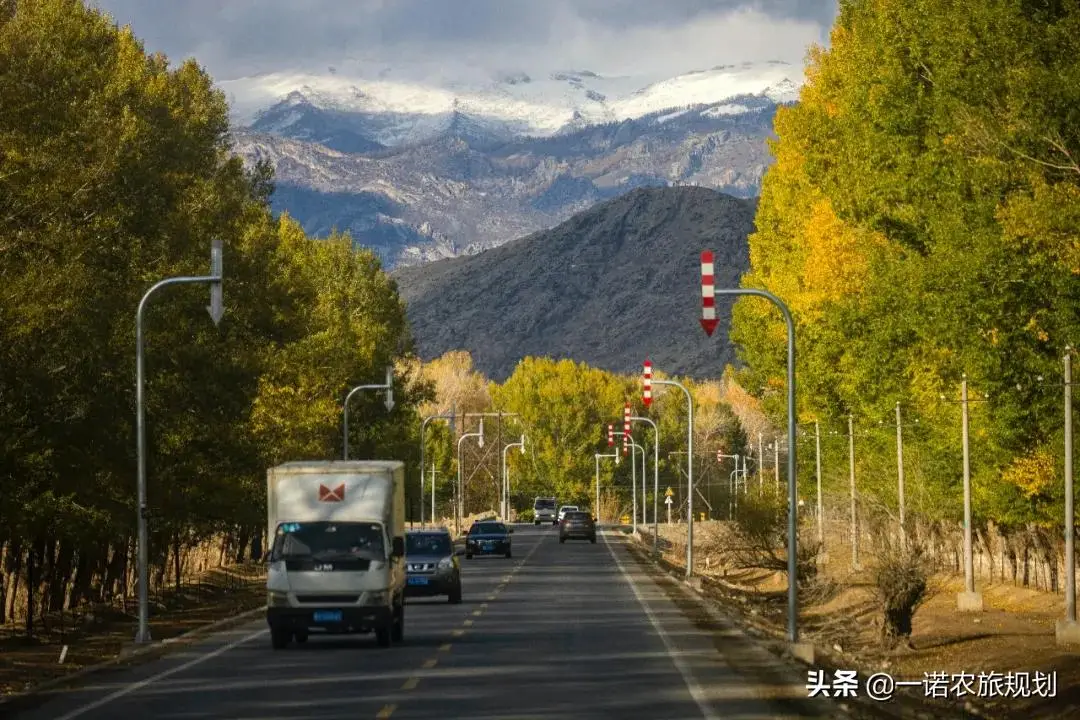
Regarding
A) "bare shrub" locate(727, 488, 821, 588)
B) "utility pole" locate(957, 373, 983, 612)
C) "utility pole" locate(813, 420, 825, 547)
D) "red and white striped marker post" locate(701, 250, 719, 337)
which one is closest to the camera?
"red and white striped marker post" locate(701, 250, 719, 337)

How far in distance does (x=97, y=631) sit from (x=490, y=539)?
43.8 m

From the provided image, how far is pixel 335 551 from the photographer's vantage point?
32469 millimetres

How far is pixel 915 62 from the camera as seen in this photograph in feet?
149

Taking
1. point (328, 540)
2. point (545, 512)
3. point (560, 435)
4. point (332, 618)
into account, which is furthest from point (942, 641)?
point (560, 435)

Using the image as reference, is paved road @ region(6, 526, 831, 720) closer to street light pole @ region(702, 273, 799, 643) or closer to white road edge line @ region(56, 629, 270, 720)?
white road edge line @ region(56, 629, 270, 720)

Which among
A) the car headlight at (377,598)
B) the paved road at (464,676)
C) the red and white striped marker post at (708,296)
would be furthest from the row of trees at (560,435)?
the car headlight at (377,598)

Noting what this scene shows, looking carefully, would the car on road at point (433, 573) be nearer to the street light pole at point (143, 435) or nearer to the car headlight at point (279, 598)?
the street light pole at point (143, 435)

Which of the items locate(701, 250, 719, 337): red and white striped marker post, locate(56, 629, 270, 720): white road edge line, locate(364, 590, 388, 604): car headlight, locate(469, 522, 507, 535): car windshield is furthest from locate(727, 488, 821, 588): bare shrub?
locate(364, 590, 388, 604): car headlight

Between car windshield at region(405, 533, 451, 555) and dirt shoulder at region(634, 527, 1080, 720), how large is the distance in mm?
7208

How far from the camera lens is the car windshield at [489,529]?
3347 inches

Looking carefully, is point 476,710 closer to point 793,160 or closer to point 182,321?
point 182,321

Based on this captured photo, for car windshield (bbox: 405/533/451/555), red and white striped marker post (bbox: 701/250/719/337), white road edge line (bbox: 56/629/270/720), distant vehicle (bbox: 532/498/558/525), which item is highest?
red and white striped marker post (bbox: 701/250/719/337)

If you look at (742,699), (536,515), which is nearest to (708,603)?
(742,699)

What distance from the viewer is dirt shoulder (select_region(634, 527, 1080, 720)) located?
28.6 metres
